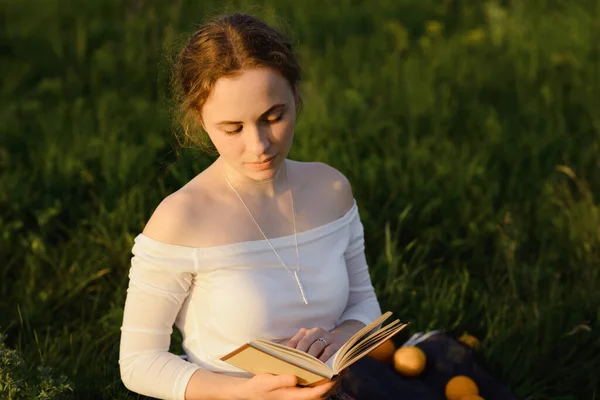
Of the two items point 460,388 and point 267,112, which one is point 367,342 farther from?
point 460,388

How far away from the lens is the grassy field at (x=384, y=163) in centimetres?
335

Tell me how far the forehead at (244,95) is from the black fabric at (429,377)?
3.32ft

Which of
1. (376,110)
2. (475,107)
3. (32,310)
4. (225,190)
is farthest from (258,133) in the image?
(475,107)

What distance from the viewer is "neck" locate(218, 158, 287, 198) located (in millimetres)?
2475

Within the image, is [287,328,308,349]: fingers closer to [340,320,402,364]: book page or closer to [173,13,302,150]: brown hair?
[340,320,402,364]: book page

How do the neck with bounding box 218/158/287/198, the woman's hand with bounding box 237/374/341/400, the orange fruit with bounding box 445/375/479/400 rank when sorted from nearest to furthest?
1. the woman's hand with bounding box 237/374/341/400
2. the neck with bounding box 218/158/287/198
3. the orange fruit with bounding box 445/375/479/400

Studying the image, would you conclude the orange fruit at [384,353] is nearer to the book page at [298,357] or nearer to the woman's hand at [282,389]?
the woman's hand at [282,389]

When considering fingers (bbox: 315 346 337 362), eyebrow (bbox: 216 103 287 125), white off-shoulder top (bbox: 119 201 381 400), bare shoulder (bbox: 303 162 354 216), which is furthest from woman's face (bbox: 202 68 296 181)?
fingers (bbox: 315 346 337 362)

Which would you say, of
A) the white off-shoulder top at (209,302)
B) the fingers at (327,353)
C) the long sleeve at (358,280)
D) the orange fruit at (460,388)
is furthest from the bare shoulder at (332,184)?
the orange fruit at (460,388)

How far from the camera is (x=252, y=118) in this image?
2242 mm

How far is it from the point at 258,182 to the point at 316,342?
490 mm

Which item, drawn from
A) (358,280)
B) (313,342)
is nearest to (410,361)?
(358,280)

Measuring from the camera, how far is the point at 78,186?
163 inches

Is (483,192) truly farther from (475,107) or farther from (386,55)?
(386,55)
